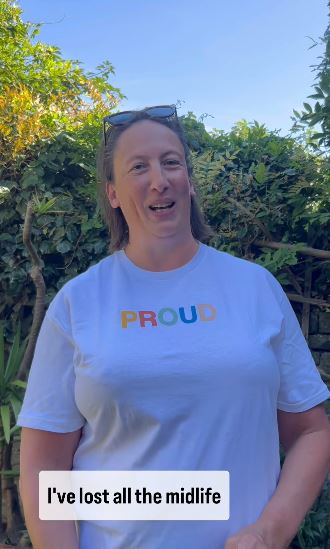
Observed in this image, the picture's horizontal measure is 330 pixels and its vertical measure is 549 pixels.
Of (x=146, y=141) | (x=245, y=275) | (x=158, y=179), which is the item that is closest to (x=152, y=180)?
(x=158, y=179)

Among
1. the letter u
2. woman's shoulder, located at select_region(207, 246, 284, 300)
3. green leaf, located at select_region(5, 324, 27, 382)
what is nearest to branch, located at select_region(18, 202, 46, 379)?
green leaf, located at select_region(5, 324, 27, 382)

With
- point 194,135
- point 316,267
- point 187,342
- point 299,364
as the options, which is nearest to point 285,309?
point 299,364

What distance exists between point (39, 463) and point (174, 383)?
1.34ft

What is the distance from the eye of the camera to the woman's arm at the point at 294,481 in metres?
1.25

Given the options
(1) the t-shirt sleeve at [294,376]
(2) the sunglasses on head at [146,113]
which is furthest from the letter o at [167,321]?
(2) the sunglasses on head at [146,113]

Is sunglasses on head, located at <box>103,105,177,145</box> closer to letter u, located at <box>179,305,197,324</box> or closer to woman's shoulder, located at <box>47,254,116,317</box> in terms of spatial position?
woman's shoulder, located at <box>47,254,116,317</box>

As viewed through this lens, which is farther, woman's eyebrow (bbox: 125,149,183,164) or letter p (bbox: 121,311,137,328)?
woman's eyebrow (bbox: 125,149,183,164)

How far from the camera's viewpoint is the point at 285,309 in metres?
1.45

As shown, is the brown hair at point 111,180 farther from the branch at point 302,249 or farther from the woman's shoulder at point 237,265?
the branch at point 302,249

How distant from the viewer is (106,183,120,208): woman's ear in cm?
168

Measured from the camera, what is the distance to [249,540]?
1209mm

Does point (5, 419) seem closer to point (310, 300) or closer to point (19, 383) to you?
point (19, 383)

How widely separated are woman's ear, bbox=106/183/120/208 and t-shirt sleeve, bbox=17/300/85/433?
49 centimetres

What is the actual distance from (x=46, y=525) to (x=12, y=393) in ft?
8.33
